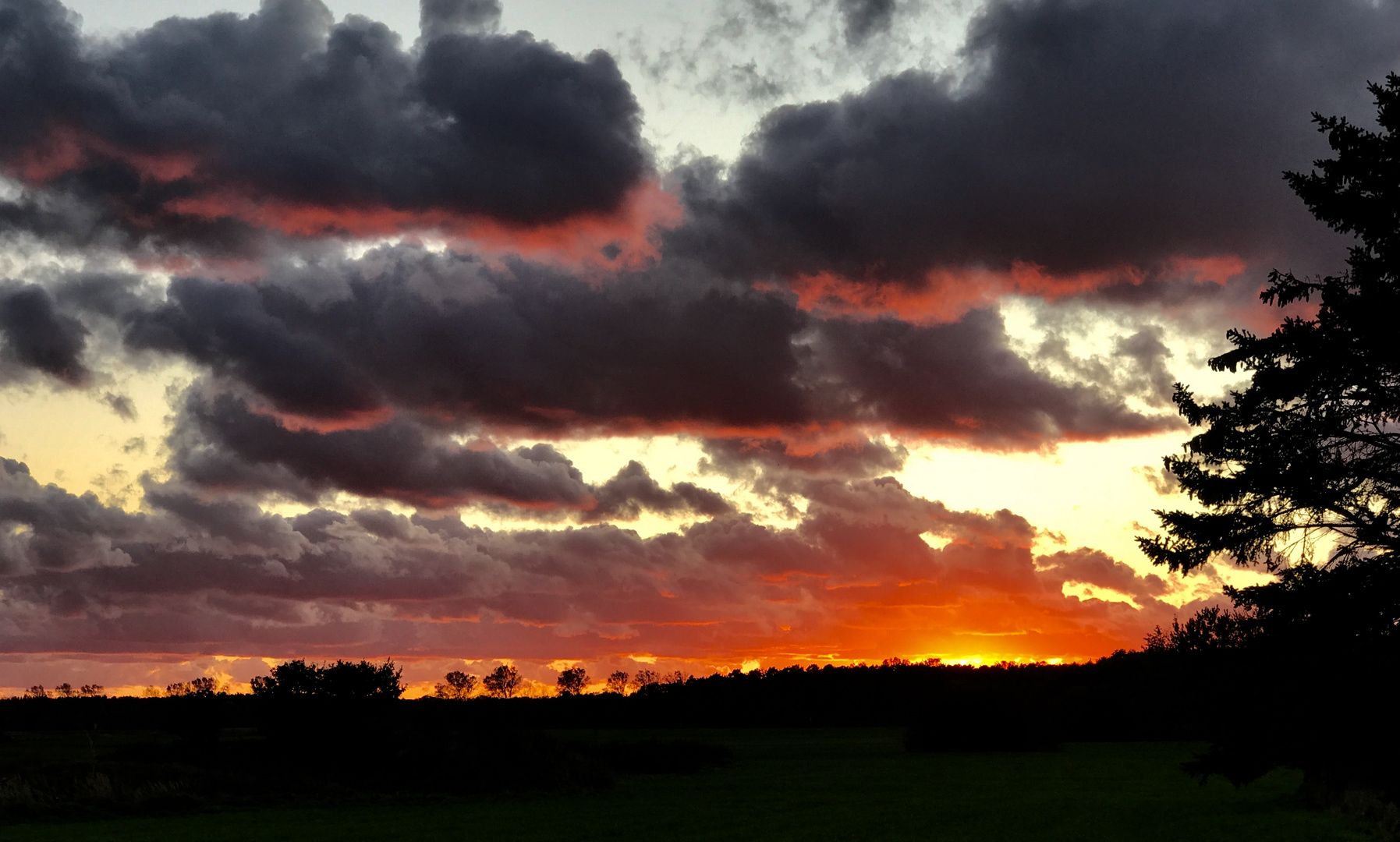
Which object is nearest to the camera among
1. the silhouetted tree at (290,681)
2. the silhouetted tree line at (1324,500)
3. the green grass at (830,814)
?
the silhouetted tree line at (1324,500)

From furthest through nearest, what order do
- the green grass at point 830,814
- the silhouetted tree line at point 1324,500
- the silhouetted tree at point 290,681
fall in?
the silhouetted tree at point 290,681 → the green grass at point 830,814 → the silhouetted tree line at point 1324,500

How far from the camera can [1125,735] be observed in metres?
135

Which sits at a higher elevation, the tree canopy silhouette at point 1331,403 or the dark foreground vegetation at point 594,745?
the tree canopy silhouette at point 1331,403

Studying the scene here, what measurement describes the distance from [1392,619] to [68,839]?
120ft

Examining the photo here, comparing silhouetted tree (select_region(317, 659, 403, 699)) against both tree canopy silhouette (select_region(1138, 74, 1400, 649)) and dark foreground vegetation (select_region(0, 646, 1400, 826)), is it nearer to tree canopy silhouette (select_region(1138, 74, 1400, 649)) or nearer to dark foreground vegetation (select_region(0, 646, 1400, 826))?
dark foreground vegetation (select_region(0, 646, 1400, 826))

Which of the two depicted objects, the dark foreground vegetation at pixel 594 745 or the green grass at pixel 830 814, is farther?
the green grass at pixel 830 814

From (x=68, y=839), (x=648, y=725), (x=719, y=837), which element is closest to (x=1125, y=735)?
(x=648, y=725)

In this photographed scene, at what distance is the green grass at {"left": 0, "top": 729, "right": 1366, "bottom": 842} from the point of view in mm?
36188

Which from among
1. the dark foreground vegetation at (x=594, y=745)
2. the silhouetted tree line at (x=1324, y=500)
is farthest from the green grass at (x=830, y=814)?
the silhouetted tree line at (x=1324, y=500)

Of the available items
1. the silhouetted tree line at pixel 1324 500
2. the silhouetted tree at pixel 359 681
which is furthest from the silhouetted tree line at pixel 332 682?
the silhouetted tree line at pixel 1324 500

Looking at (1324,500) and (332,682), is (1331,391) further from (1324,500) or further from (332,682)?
(332,682)

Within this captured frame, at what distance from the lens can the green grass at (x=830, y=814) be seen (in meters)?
36.2

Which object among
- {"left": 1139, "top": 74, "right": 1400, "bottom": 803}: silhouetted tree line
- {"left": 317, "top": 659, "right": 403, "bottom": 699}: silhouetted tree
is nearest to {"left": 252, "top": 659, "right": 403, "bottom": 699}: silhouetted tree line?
{"left": 317, "top": 659, "right": 403, "bottom": 699}: silhouetted tree

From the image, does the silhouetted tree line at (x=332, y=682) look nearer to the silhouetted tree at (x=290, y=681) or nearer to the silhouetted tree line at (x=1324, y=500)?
the silhouetted tree at (x=290, y=681)
